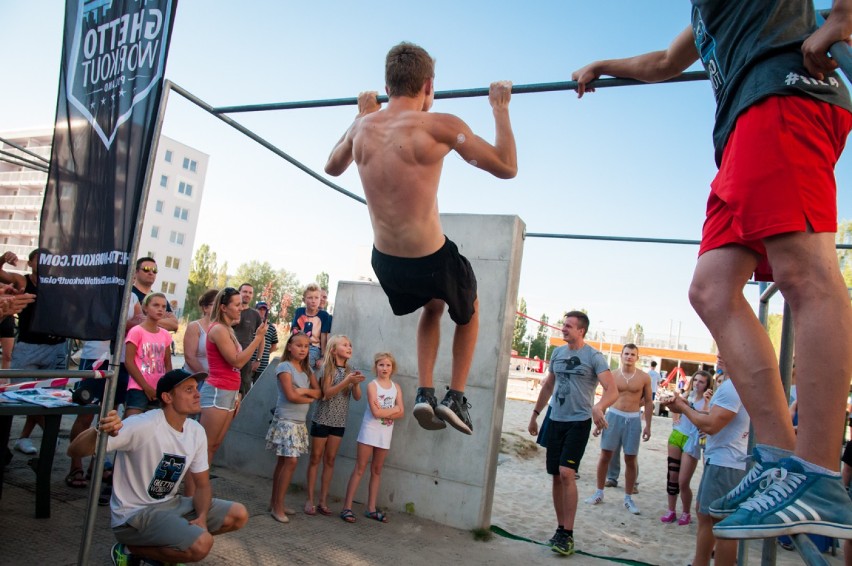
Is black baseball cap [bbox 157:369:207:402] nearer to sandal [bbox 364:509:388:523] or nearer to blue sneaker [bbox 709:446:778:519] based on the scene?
sandal [bbox 364:509:388:523]

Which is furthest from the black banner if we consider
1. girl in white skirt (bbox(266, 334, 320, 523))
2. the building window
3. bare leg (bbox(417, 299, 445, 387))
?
the building window

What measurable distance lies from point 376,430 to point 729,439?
9.71 feet

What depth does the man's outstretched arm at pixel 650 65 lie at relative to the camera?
2.11m

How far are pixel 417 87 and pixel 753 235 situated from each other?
171 cm

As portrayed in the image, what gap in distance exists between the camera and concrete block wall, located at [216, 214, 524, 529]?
5.30 m

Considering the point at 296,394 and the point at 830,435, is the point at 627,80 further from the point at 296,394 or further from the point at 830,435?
the point at 296,394

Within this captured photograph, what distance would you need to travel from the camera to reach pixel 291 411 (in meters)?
5.36

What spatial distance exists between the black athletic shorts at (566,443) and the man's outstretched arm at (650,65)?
3.40 meters

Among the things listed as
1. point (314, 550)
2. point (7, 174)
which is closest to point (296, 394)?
point (314, 550)

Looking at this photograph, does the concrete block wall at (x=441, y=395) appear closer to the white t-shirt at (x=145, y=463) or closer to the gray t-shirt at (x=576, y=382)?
the gray t-shirt at (x=576, y=382)

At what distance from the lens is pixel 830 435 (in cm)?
126

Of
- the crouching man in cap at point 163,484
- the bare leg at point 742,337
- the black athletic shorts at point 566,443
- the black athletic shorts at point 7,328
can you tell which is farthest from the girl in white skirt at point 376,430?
the bare leg at point 742,337

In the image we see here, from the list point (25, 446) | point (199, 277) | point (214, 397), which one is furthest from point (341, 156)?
point (199, 277)

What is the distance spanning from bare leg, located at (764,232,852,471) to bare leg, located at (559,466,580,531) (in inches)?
156
